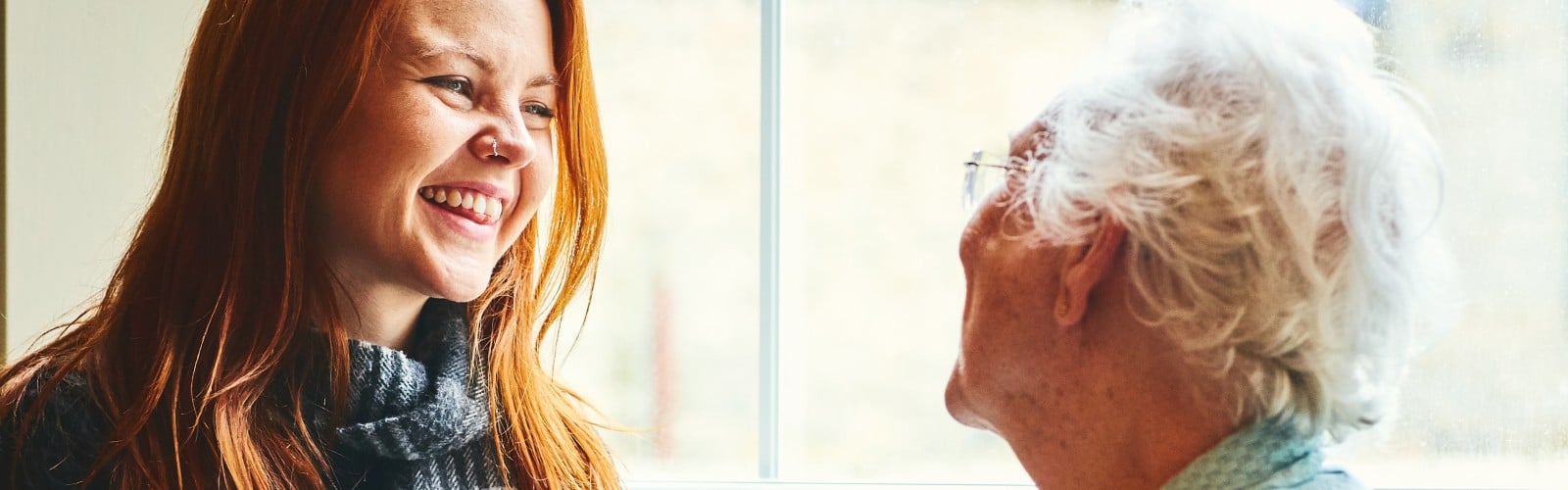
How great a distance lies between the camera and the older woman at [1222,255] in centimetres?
82

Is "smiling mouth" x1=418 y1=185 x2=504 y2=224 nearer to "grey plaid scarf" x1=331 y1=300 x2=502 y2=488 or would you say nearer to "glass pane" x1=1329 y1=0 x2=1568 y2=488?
"grey plaid scarf" x1=331 y1=300 x2=502 y2=488

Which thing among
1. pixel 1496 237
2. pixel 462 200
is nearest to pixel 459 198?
pixel 462 200

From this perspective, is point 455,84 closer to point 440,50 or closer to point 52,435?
point 440,50

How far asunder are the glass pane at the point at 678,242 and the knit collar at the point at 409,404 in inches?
41.8

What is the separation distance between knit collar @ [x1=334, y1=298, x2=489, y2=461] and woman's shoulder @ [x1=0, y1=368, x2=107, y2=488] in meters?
0.23

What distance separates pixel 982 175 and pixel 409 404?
63cm

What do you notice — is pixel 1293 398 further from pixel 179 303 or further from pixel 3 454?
pixel 3 454

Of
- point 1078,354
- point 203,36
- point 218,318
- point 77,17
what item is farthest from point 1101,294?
point 77,17

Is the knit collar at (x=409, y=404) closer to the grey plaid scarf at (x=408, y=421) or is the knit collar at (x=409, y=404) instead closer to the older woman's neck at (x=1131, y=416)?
the grey plaid scarf at (x=408, y=421)

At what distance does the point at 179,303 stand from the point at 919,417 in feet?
5.05

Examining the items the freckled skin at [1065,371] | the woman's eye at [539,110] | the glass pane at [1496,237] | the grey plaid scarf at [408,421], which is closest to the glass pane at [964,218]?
the glass pane at [1496,237]

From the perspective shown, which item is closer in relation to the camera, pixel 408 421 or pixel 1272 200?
pixel 1272 200

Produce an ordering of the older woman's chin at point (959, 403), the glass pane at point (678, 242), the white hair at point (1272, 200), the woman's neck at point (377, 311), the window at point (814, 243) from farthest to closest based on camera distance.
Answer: the glass pane at point (678, 242), the window at point (814, 243), the woman's neck at point (377, 311), the older woman's chin at point (959, 403), the white hair at point (1272, 200)

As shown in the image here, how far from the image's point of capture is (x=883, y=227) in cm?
234
